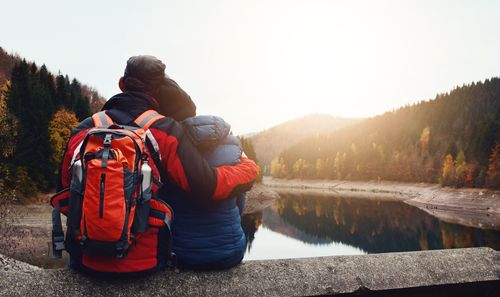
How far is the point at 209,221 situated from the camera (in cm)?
265

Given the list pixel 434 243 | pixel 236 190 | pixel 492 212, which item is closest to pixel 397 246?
pixel 434 243

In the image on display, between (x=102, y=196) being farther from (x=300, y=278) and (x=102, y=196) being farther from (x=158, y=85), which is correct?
(x=300, y=278)

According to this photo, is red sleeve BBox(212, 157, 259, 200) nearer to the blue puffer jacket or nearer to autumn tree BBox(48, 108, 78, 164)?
the blue puffer jacket

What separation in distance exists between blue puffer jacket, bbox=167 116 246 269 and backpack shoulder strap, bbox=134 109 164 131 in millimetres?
195

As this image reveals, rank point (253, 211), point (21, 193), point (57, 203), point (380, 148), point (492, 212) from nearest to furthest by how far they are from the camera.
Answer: point (57, 203) < point (21, 193) < point (492, 212) < point (253, 211) < point (380, 148)

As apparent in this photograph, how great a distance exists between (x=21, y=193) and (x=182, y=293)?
118ft

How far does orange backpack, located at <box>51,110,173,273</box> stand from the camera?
2.06m

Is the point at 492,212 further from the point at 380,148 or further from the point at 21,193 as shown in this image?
the point at 380,148

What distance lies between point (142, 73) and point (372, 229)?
4345cm

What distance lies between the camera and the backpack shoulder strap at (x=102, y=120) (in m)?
2.38

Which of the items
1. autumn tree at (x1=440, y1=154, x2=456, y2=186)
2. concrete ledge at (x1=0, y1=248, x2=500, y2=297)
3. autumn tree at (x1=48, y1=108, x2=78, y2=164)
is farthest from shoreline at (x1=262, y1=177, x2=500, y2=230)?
autumn tree at (x1=48, y1=108, x2=78, y2=164)

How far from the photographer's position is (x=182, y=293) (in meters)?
2.30

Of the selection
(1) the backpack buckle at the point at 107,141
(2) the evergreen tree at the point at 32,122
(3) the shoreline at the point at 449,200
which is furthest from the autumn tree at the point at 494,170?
(1) the backpack buckle at the point at 107,141

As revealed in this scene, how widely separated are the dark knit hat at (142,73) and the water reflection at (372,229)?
29.7m
